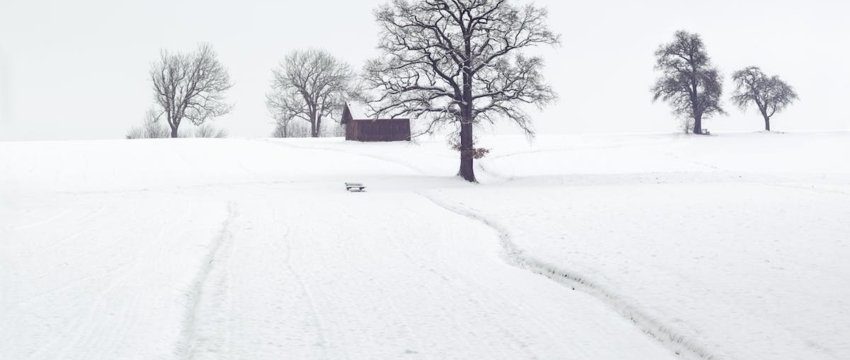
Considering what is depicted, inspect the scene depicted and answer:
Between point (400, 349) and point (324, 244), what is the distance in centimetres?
718

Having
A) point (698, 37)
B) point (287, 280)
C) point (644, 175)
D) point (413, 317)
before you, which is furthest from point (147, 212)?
point (698, 37)

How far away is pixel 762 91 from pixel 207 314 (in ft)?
249

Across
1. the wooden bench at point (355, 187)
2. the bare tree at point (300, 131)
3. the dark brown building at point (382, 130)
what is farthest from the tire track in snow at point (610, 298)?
the bare tree at point (300, 131)

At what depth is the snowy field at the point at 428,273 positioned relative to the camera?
312 inches

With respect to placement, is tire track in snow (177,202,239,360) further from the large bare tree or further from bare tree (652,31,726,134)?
bare tree (652,31,726,134)

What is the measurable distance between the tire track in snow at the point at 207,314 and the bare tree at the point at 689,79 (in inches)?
2321

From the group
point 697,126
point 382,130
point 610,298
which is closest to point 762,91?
point 697,126

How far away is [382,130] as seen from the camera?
61.8 metres

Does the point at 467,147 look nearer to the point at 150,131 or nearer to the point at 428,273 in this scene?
the point at 428,273

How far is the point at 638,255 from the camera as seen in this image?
1288 centimetres

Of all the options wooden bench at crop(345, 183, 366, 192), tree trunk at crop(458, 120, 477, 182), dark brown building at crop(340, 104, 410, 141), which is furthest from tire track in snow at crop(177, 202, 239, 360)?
dark brown building at crop(340, 104, 410, 141)

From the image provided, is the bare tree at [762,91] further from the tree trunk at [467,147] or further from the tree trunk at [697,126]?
the tree trunk at [467,147]

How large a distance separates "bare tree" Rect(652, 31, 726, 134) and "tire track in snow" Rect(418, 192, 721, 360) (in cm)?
5282

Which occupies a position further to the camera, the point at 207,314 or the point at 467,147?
the point at 467,147
